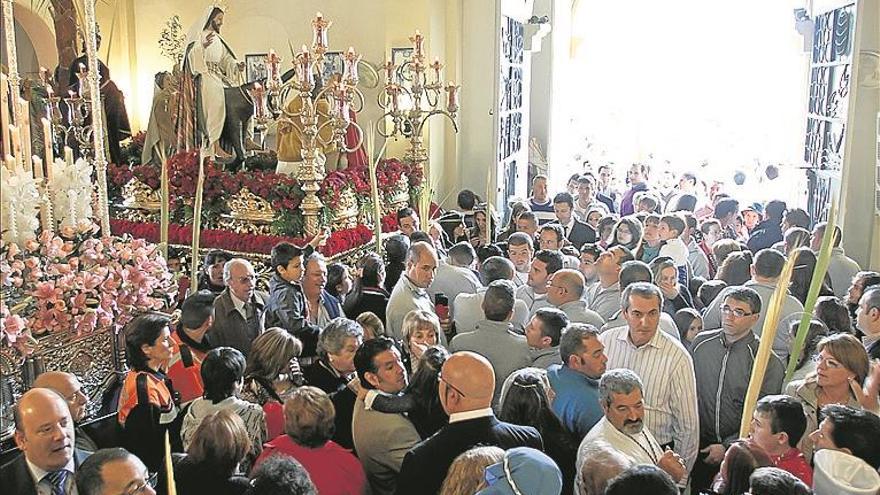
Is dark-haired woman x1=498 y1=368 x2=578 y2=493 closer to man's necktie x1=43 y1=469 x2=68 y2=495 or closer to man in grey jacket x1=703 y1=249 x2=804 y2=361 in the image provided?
man's necktie x1=43 y1=469 x2=68 y2=495

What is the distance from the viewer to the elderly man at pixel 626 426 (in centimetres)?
286

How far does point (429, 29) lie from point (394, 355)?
24.6 ft

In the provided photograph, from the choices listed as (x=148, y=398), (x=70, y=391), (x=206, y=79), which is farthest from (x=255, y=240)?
(x=70, y=391)

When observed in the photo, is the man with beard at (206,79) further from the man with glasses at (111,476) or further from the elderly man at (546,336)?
the man with glasses at (111,476)

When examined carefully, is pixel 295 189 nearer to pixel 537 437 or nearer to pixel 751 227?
pixel 751 227

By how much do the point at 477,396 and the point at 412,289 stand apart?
193 centimetres

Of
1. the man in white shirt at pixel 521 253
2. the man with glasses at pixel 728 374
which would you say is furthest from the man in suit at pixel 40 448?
the man in white shirt at pixel 521 253

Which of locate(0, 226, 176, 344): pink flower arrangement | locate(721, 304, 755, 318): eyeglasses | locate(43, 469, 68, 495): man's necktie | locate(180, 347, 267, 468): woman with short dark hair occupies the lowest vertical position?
locate(43, 469, 68, 495): man's necktie

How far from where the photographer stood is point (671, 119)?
54.4ft

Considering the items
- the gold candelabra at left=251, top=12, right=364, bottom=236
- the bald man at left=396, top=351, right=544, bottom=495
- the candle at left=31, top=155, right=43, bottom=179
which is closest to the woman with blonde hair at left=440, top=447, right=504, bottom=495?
the bald man at left=396, top=351, right=544, bottom=495

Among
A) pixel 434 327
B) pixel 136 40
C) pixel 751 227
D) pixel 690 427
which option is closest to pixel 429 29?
pixel 751 227

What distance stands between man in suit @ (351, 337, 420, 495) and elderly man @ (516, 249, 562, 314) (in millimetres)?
A: 1906

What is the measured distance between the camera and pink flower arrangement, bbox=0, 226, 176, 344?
3.51 meters

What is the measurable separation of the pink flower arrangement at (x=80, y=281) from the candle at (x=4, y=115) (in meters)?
0.44
